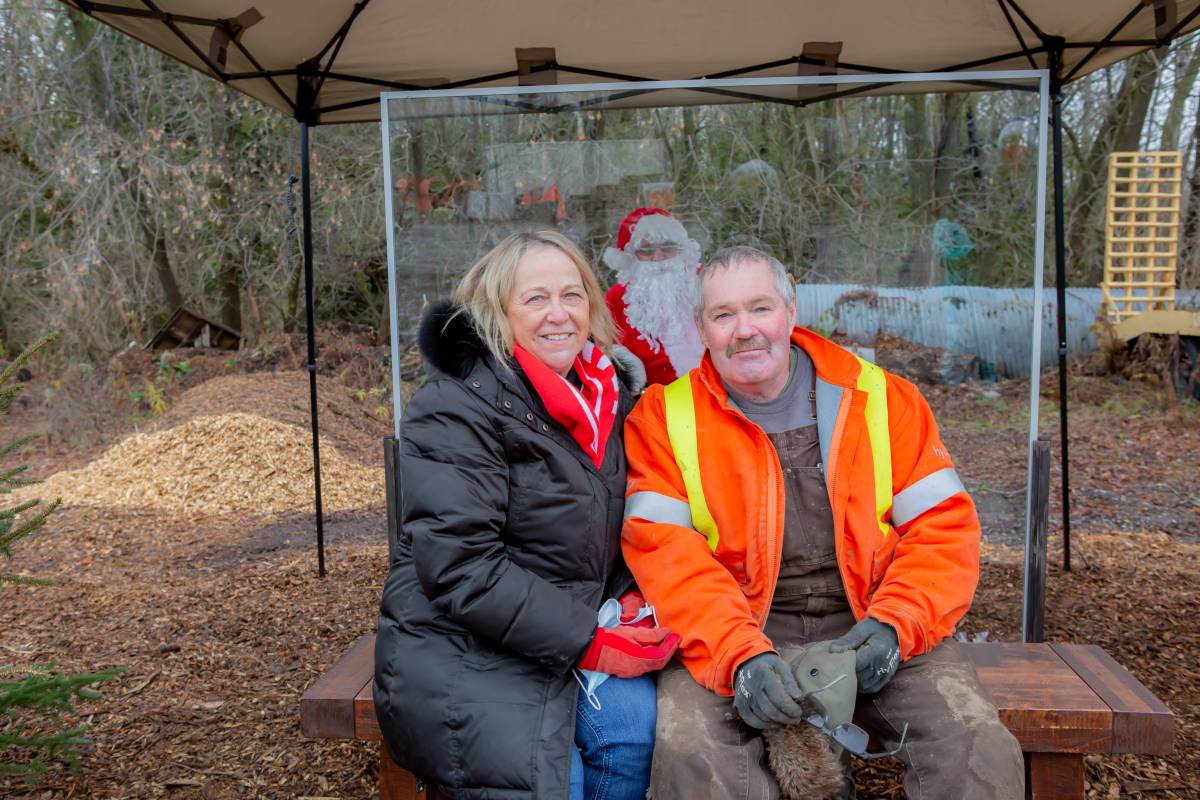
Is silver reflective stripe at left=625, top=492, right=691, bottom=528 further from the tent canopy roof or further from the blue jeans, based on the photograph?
the tent canopy roof

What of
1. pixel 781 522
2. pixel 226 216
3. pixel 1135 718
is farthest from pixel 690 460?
pixel 226 216

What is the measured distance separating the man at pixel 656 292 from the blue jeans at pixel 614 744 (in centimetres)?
180

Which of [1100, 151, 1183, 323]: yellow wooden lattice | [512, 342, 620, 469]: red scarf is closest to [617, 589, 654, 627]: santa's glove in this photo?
[512, 342, 620, 469]: red scarf

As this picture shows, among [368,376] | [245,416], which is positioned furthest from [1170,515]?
[245,416]

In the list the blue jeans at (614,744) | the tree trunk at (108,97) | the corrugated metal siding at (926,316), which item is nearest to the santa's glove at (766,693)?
the blue jeans at (614,744)

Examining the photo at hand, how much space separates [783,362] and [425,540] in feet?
3.46

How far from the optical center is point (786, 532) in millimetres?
2418

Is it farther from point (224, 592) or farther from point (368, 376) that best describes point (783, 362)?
point (368, 376)

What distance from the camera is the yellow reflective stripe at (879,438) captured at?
2.41 meters

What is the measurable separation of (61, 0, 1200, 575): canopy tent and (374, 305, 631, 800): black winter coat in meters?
1.98

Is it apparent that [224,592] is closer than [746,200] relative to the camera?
No

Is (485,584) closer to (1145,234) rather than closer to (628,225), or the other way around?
(628,225)

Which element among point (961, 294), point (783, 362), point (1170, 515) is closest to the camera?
point (783, 362)

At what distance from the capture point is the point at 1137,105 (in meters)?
11.3
